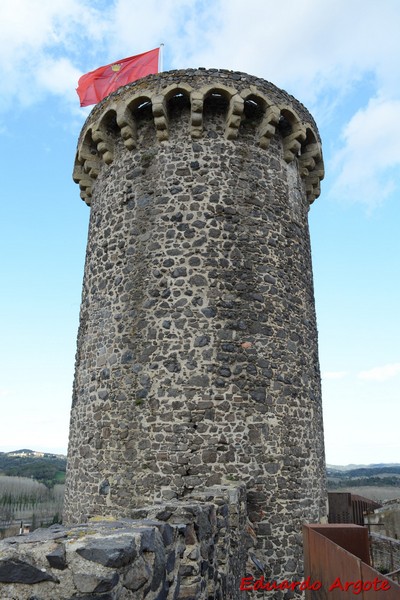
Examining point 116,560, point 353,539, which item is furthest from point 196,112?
point 116,560

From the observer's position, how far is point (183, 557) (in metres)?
4.20

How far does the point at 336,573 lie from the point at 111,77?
11747 mm

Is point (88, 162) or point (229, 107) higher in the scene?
point (229, 107)

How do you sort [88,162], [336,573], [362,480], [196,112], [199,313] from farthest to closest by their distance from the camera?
[362,480], [88,162], [196,112], [199,313], [336,573]

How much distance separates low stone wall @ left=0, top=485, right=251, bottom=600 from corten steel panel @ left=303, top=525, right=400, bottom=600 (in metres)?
1.42

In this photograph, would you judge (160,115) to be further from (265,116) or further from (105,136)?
(265,116)

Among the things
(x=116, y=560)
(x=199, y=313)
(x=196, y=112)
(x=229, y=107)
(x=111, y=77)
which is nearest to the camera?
(x=116, y=560)

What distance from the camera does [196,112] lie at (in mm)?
10016

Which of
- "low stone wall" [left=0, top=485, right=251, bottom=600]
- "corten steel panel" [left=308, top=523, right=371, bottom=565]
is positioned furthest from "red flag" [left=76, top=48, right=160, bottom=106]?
"corten steel panel" [left=308, top=523, right=371, bottom=565]

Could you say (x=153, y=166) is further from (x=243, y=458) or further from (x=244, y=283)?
(x=243, y=458)

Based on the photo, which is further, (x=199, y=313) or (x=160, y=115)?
(x=160, y=115)

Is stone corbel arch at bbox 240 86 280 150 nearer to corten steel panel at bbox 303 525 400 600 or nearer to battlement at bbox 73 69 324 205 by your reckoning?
battlement at bbox 73 69 324 205

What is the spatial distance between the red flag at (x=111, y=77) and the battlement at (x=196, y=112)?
46.3 inches

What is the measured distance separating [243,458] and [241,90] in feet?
24.1
